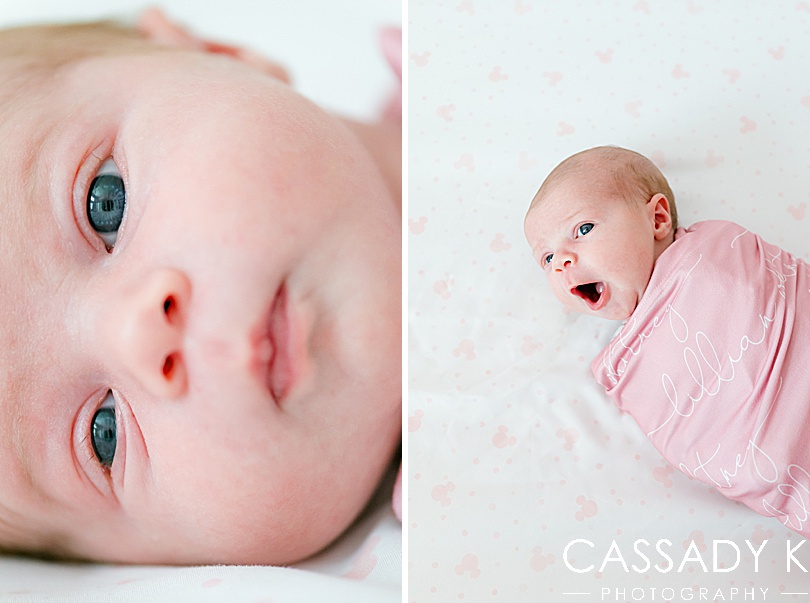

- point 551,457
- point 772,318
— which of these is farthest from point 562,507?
point 772,318

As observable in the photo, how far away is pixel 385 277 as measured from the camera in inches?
31.9

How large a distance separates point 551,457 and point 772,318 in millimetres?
360

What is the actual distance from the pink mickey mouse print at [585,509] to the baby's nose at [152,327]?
1.99ft

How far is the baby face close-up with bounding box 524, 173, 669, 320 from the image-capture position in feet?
3.23

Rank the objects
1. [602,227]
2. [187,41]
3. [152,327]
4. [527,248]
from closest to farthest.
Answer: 1. [152,327]
2. [187,41]
3. [602,227]
4. [527,248]

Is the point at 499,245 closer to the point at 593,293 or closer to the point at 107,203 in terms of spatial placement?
the point at 593,293

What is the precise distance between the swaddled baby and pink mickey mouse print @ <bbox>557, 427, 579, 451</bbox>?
8cm

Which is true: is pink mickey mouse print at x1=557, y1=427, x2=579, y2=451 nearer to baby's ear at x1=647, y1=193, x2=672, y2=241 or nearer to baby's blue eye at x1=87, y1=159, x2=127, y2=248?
baby's ear at x1=647, y1=193, x2=672, y2=241

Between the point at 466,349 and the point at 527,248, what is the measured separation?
0.19 m

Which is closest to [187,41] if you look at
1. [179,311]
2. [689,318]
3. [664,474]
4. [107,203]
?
[107,203]

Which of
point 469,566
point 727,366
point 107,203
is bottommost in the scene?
point 469,566

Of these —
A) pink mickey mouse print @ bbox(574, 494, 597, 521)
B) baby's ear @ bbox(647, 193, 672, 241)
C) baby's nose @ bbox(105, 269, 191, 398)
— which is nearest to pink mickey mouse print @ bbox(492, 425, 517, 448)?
pink mickey mouse print @ bbox(574, 494, 597, 521)

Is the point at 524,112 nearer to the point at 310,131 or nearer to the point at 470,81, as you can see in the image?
the point at 470,81

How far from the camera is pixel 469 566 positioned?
995 millimetres
